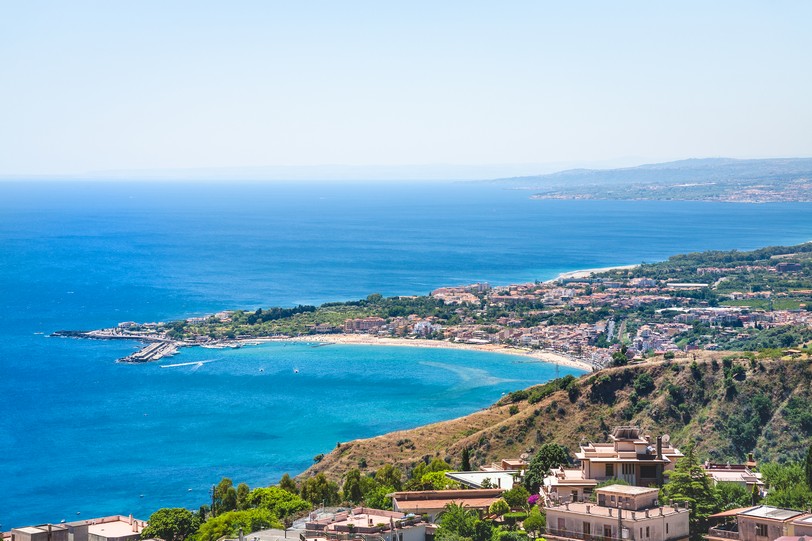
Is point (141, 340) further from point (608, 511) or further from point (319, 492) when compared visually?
point (608, 511)

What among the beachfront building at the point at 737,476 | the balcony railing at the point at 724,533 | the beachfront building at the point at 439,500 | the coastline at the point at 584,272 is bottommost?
the coastline at the point at 584,272

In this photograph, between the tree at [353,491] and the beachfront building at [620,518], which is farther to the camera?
the tree at [353,491]

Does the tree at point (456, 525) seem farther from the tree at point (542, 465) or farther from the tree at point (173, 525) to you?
the tree at point (173, 525)

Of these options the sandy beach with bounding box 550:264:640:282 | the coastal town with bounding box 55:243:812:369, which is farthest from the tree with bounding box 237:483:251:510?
the sandy beach with bounding box 550:264:640:282

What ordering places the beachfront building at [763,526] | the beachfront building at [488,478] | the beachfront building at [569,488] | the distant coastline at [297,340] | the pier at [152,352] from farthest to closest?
the distant coastline at [297,340] → the pier at [152,352] → the beachfront building at [488,478] → the beachfront building at [569,488] → the beachfront building at [763,526]

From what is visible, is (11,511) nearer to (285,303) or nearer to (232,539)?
(232,539)

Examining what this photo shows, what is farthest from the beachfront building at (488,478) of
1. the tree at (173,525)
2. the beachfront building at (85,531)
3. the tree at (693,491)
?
the beachfront building at (85,531)

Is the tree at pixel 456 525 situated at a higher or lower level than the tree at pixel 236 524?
higher
